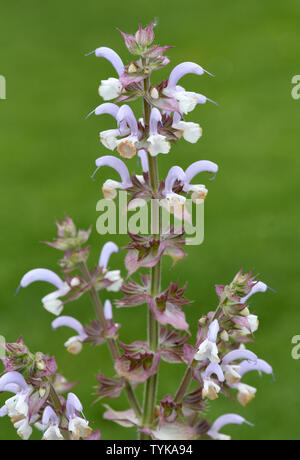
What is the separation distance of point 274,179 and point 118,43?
2294mm

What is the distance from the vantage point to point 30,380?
43.3 inches

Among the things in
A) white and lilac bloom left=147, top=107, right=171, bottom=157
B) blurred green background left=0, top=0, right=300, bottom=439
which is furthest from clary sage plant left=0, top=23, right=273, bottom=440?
blurred green background left=0, top=0, right=300, bottom=439

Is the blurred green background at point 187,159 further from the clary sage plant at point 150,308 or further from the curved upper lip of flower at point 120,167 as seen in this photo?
the curved upper lip of flower at point 120,167

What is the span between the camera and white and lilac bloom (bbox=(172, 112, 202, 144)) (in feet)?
3.60

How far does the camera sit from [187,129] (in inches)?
43.5

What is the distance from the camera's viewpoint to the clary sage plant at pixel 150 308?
1083mm

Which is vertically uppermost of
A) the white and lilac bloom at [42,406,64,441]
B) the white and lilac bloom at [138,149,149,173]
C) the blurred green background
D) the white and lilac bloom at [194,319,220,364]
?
the blurred green background

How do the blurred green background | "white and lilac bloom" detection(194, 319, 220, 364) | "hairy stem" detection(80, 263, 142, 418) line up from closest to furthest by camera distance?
1. "white and lilac bloom" detection(194, 319, 220, 364)
2. "hairy stem" detection(80, 263, 142, 418)
3. the blurred green background

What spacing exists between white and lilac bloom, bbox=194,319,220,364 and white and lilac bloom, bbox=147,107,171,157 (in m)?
0.31

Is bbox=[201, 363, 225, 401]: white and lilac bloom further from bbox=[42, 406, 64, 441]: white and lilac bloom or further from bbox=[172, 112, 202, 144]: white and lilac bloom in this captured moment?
bbox=[172, 112, 202, 144]: white and lilac bloom

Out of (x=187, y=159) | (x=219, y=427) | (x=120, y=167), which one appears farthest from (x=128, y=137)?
(x=187, y=159)

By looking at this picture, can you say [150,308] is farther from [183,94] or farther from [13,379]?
[183,94]
